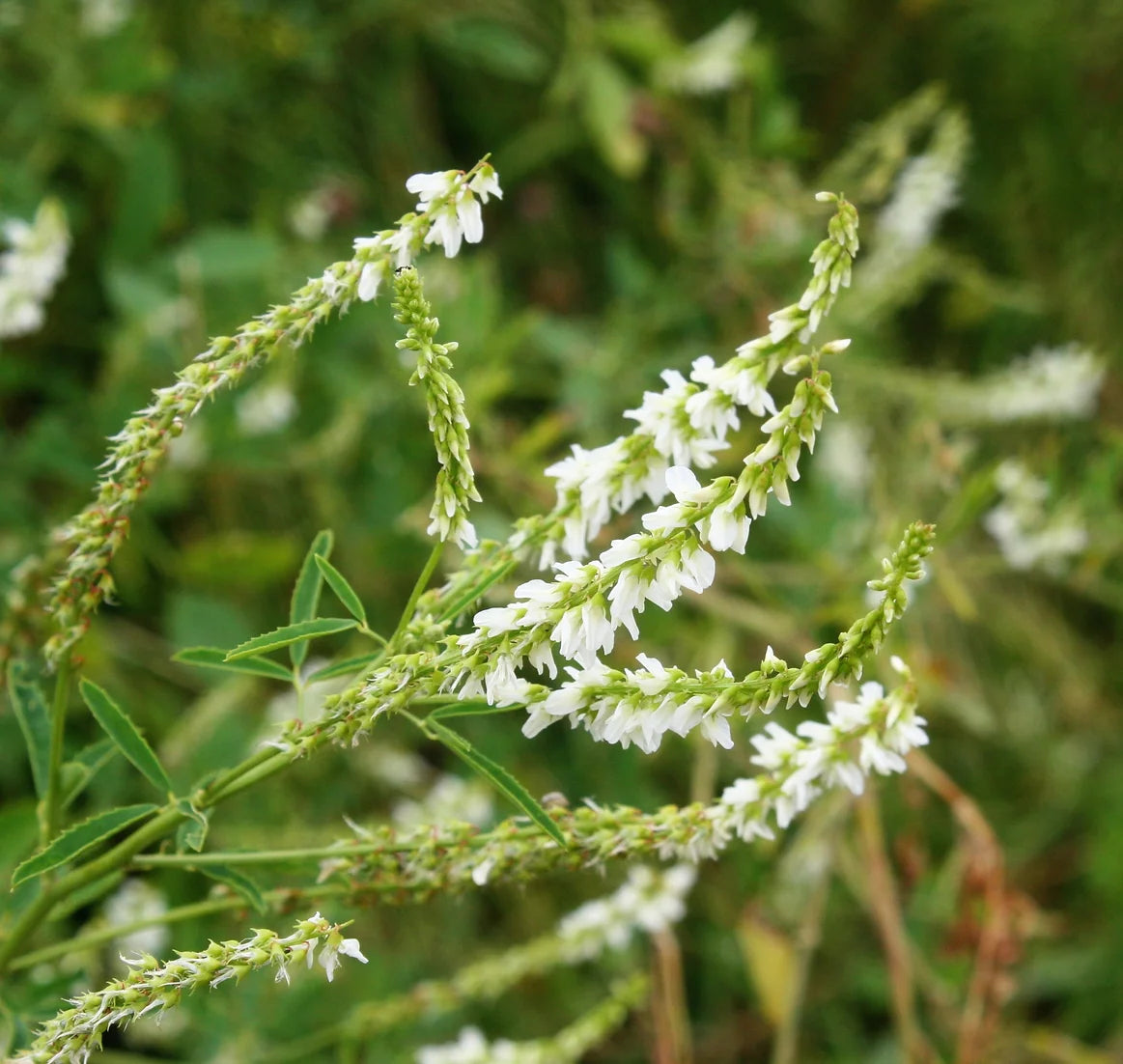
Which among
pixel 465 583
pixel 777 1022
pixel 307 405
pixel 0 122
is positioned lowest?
pixel 777 1022

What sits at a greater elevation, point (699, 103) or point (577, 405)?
point (699, 103)

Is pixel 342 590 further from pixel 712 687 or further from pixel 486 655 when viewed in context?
pixel 712 687

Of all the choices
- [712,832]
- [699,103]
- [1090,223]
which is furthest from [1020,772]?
[712,832]

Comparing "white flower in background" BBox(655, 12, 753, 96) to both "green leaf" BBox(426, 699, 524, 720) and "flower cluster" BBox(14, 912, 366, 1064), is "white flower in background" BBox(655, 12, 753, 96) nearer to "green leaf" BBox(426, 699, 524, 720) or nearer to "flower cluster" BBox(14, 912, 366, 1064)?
"green leaf" BBox(426, 699, 524, 720)

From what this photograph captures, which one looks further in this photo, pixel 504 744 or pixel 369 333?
pixel 369 333

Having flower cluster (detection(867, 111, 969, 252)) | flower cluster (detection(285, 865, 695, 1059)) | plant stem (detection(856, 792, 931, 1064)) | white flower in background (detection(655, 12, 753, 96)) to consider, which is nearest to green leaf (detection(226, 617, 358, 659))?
flower cluster (detection(285, 865, 695, 1059))

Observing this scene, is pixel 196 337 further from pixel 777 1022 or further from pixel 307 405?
pixel 777 1022

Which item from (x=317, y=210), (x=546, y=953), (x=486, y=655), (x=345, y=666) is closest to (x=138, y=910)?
(x=546, y=953)
